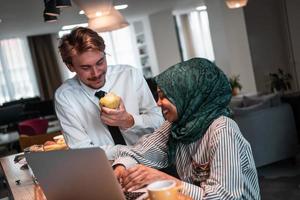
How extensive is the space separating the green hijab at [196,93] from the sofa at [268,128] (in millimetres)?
2999

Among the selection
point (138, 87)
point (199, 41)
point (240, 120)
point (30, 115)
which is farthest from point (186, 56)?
point (138, 87)

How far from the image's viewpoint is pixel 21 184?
1.58 m

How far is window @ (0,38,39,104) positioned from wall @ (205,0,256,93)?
555 centimetres

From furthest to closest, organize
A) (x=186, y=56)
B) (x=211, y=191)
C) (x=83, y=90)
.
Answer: (x=186, y=56), (x=83, y=90), (x=211, y=191)

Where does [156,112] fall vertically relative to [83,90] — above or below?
below

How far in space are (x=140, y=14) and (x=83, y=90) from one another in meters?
9.66

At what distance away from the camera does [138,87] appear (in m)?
1.73

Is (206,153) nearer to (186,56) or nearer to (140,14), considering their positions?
(140,14)

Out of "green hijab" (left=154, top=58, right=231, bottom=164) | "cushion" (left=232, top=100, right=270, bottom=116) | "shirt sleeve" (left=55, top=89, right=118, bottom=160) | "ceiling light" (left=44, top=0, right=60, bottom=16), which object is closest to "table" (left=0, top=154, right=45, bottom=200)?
"shirt sleeve" (left=55, top=89, right=118, bottom=160)

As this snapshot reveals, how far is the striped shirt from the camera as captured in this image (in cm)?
101

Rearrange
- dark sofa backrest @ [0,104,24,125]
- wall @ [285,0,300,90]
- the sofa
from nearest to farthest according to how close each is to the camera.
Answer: the sofa, dark sofa backrest @ [0,104,24,125], wall @ [285,0,300,90]

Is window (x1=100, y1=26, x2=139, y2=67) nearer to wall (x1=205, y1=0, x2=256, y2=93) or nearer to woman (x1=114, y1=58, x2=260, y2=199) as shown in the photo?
wall (x1=205, y1=0, x2=256, y2=93)

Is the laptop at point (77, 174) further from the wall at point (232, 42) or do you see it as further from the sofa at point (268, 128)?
the wall at point (232, 42)

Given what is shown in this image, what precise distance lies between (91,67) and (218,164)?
2.38 feet
